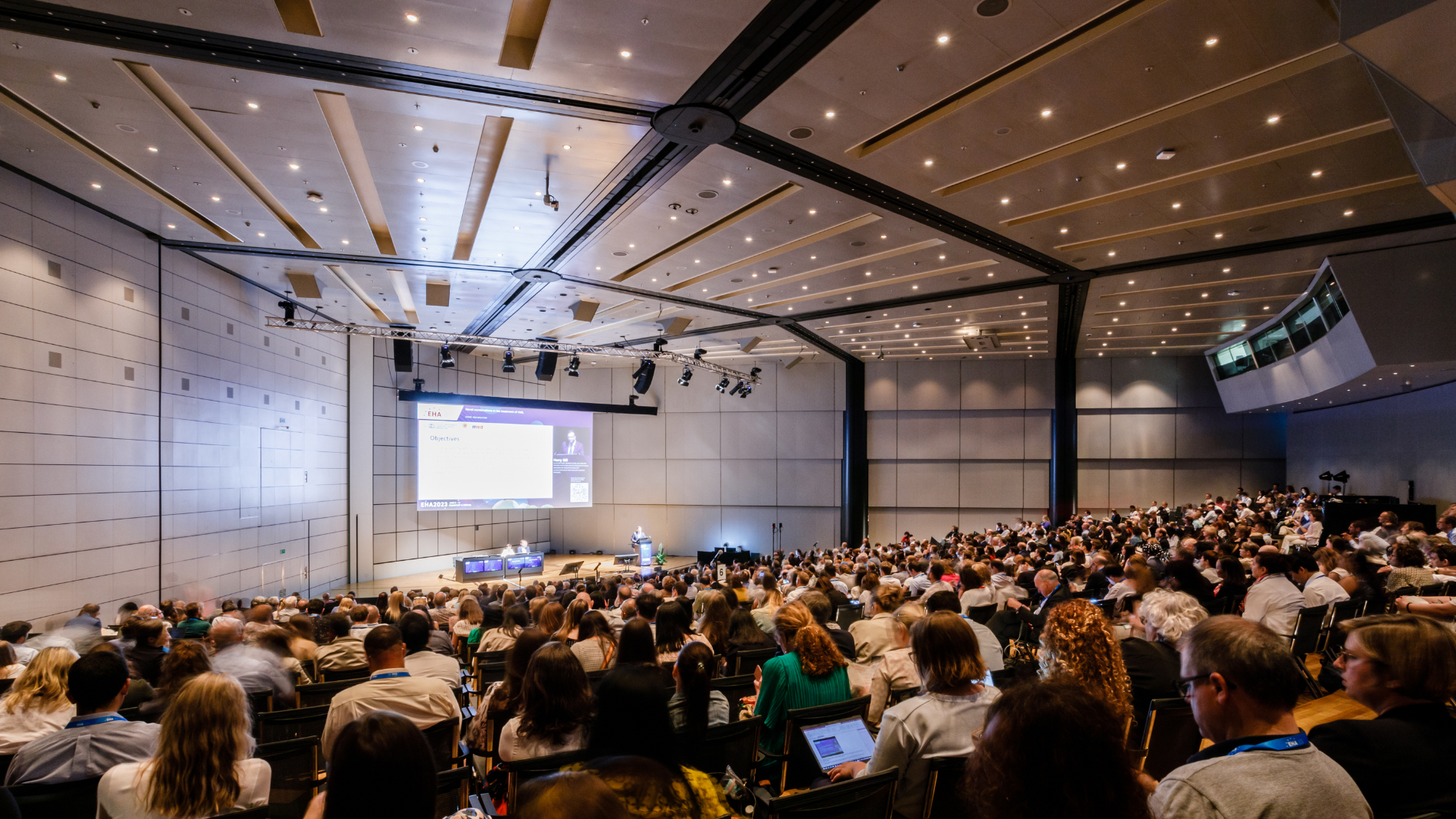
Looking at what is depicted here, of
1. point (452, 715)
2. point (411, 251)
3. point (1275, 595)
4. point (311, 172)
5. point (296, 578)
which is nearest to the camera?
point (452, 715)

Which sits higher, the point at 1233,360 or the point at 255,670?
the point at 1233,360

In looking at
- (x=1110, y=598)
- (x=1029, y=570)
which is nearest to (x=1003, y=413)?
(x=1029, y=570)

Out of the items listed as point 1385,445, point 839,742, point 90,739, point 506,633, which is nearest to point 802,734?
point 839,742

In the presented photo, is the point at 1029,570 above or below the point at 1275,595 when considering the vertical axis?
below

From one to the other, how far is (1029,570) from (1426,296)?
785cm

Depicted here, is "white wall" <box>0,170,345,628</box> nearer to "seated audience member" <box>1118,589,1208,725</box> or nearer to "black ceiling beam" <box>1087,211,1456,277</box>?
"seated audience member" <box>1118,589,1208,725</box>

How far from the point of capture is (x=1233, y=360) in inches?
758

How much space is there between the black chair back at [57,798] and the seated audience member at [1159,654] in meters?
4.23

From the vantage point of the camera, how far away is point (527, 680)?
273 cm

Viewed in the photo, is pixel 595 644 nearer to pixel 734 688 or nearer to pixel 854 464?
pixel 734 688

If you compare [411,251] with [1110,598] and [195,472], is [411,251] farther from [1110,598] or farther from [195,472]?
[1110,598]

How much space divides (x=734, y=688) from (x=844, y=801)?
6.00 feet

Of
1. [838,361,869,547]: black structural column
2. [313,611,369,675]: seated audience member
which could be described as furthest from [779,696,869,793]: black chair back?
[838,361,869,547]: black structural column

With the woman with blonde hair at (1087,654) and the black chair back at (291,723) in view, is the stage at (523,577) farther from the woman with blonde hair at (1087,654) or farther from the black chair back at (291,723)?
the woman with blonde hair at (1087,654)
